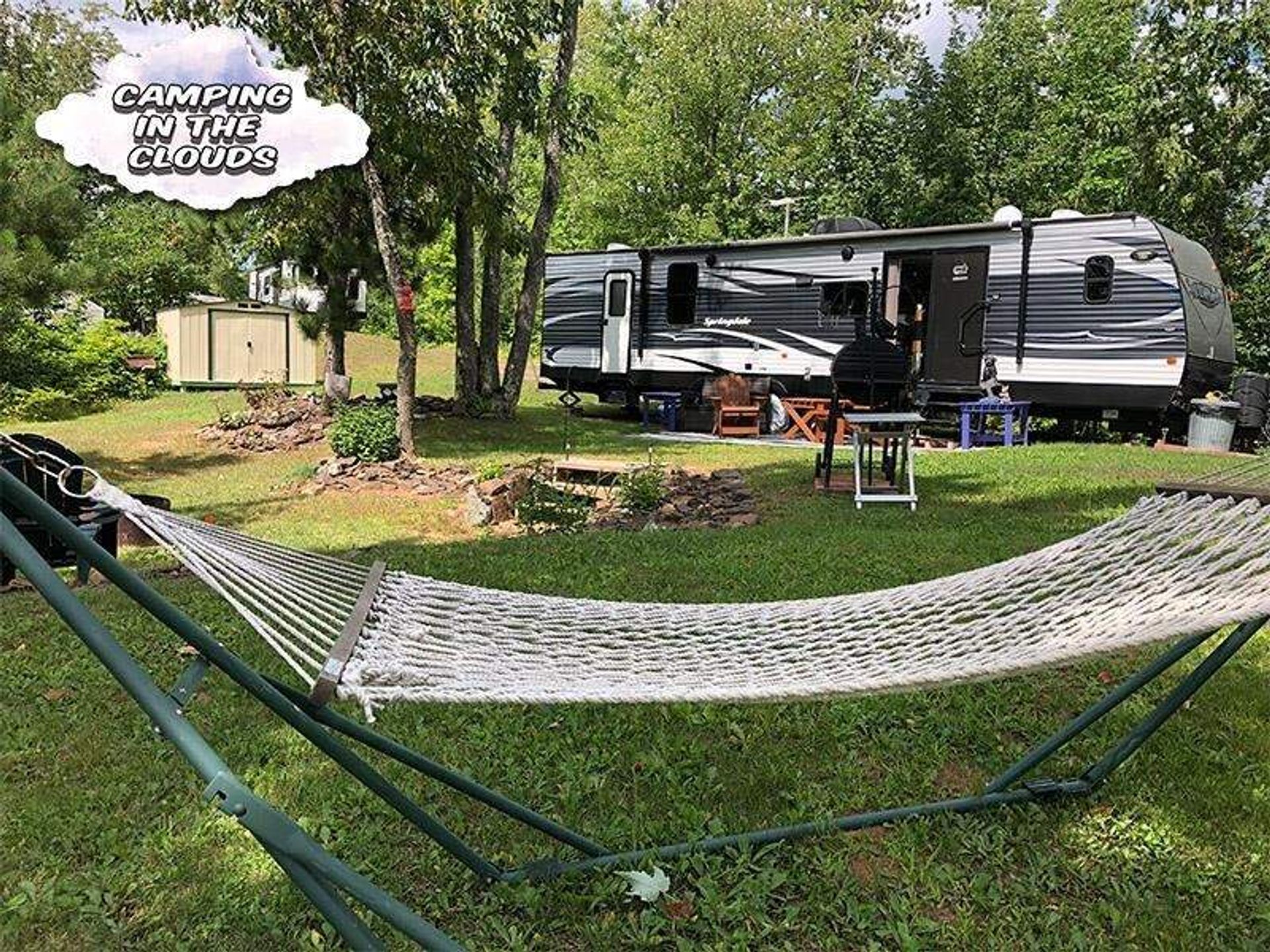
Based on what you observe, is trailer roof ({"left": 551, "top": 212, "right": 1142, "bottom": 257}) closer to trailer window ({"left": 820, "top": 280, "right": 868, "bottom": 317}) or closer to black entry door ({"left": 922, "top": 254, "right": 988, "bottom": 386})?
black entry door ({"left": 922, "top": 254, "right": 988, "bottom": 386})

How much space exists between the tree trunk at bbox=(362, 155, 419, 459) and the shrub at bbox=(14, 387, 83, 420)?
5940 mm

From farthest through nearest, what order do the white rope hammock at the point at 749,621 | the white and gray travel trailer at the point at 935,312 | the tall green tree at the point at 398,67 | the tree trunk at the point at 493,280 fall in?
the tree trunk at the point at 493,280, the white and gray travel trailer at the point at 935,312, the tall green tree at the point at 398,67, the white rope hammock at the point at 749,621

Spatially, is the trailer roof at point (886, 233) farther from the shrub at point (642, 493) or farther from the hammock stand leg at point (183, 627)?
the hammock stand leg at point (183, 627)

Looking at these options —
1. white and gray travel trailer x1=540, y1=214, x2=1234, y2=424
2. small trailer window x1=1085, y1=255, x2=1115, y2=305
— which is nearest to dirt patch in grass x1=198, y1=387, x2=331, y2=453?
white and gray travel trailer x1=540, y1=214, x2=1234, y2=424

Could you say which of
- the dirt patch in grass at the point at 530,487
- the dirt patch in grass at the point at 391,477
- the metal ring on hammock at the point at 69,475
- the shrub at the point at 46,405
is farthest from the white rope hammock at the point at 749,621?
the shrub at the point at 46,405

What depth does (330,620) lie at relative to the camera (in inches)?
62.9

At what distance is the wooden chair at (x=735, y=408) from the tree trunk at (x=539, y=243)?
2509 millimetres

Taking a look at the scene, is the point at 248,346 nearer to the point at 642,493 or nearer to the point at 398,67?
the point at 398,67

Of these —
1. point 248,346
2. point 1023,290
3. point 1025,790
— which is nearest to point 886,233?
point 1023,290

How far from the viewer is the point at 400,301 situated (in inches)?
332

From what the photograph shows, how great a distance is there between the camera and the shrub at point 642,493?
6.20 meters

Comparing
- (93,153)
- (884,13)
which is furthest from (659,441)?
(884,13)

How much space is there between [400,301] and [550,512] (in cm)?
352

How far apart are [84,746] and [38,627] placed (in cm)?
115
